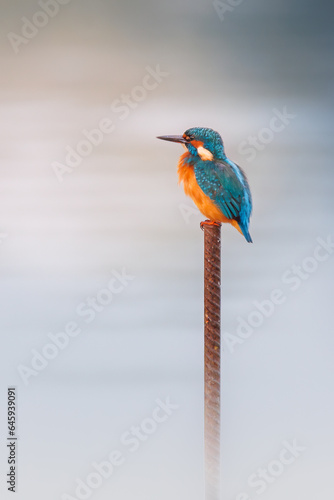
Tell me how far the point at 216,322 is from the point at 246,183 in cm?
56

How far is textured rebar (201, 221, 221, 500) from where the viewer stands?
3066mm

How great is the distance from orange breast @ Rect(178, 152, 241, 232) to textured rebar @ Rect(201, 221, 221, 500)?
0.05 metres

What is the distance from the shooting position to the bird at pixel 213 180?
3.22 meters

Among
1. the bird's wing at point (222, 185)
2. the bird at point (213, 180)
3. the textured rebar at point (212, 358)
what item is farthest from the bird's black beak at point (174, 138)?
the textured rebar at point (212, 358)

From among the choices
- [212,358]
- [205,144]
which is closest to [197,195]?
[205,144]

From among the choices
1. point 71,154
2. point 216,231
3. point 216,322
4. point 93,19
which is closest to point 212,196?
point 216,231

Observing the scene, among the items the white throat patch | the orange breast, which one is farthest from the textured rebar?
the white throat patch

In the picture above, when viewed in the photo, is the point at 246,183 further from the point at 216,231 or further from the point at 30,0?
the point at 30,0

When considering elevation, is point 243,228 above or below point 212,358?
above

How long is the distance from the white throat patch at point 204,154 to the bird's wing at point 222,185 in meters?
0.02

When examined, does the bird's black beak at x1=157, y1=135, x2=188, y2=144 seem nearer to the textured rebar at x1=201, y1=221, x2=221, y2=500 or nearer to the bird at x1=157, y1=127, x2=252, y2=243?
the bird at x1=157, y1=127, x2=252, y2=243

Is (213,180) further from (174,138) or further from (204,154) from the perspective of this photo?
(174,138)

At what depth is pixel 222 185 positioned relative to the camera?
10.6ft

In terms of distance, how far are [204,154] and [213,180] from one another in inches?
4.3
